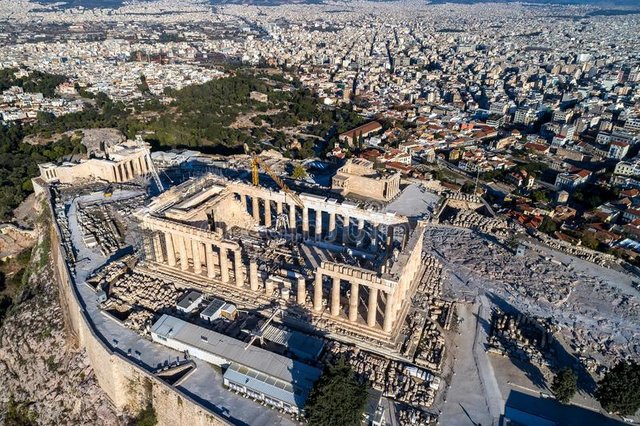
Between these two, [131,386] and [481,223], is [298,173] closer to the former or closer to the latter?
[481,223]

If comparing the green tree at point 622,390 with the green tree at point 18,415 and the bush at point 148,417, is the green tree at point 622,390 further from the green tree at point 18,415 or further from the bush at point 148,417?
the green tree at point 18,415

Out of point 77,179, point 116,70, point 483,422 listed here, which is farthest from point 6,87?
point 483,422

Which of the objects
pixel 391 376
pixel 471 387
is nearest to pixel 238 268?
pixel 391 376

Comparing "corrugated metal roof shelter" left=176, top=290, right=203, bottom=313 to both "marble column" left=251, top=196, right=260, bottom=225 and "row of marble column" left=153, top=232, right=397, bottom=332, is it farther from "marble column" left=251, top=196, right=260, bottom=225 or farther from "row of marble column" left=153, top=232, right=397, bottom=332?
"marble column" left=251, top=196, right=260, bottom=225

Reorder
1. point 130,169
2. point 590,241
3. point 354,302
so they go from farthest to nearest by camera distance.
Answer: point 130,169
point 590,241
point 354,302

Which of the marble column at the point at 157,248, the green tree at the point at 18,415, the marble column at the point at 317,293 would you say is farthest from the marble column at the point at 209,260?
the green tree at the point at 18,415

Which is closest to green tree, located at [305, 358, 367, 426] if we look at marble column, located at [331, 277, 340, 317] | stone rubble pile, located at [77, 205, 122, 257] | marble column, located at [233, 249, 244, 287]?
marble column, located at [331, 277, 340, 317]
